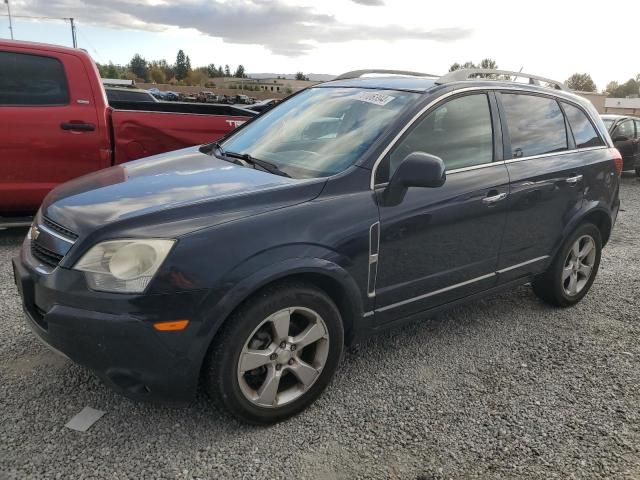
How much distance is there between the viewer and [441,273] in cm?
322

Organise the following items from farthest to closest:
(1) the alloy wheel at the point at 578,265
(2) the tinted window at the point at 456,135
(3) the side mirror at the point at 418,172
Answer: (1) the alloy wheel at the point at 578,265 → (2) the tinted window at the point at 456,135 → (3) the side mirror at the point at 418,172

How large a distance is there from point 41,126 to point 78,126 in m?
0.33

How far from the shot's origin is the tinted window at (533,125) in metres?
3.63

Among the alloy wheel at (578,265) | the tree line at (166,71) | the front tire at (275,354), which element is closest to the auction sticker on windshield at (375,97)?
the front tire at (275,354)

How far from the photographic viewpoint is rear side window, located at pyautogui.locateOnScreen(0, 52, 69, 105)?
5.02m

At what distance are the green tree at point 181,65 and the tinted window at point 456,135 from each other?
135696mm

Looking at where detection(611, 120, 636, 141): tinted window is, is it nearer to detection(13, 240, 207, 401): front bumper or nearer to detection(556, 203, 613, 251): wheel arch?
detection(556, 203, 613, 251): wheel arch

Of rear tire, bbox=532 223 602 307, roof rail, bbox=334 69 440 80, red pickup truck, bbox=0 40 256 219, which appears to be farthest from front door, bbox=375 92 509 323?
red pickup truck, bbox=0 40 256 219

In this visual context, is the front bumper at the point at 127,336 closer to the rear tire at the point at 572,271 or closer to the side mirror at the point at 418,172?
the side mirror at the point at 418,172

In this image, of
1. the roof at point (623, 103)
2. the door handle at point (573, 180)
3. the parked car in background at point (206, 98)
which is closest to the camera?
the door handle at point (573, 180)

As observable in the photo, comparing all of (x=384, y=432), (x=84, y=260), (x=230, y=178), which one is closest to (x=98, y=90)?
(x=230, y=178)

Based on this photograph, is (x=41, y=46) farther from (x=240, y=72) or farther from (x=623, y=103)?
(x=240, y=72)

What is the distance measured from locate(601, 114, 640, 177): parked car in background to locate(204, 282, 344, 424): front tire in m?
11.6

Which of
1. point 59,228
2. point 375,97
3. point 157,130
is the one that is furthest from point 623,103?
point 59,228
